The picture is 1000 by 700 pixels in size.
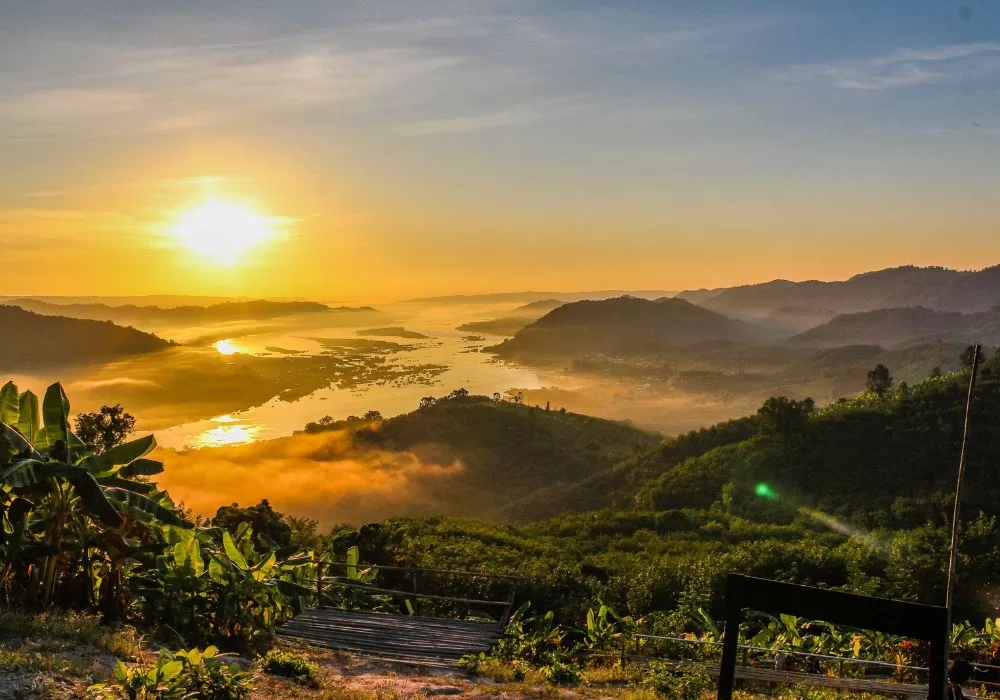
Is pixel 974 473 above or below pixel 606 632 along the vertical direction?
above

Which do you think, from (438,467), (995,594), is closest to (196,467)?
(438,467)

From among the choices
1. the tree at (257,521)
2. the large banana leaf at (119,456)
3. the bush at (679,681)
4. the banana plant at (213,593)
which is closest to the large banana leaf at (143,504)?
the large banana leaf at (119,456)

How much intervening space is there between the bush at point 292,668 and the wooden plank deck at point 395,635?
108cm

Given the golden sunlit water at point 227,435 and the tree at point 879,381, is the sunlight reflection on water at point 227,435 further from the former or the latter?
the tree at point 879,381

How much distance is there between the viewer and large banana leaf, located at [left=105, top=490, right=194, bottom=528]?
9891 mm

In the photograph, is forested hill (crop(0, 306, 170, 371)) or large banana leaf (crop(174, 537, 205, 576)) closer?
large banana leaf (crop(174, 537, 205, 576))

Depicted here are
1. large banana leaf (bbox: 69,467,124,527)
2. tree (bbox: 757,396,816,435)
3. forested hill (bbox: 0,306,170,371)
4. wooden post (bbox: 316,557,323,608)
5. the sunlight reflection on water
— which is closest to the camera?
large banana leaf (bbox: 69,467,124,527)

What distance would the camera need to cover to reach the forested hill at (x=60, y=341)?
18425 cm

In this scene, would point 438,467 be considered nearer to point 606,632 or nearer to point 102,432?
point 102,432

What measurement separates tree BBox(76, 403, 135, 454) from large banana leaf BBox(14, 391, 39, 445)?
47.4ft

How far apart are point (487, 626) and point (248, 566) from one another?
3729mm

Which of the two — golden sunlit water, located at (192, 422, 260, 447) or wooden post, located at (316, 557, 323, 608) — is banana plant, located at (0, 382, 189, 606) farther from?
golden sunlit water, located at (192, 422, 260, 447)

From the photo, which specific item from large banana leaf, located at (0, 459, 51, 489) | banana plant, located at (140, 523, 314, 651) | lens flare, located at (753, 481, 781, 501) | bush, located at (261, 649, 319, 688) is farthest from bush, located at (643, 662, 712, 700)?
lens flare, located at (753, 481, 781, 501)

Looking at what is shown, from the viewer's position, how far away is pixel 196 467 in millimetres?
131750
